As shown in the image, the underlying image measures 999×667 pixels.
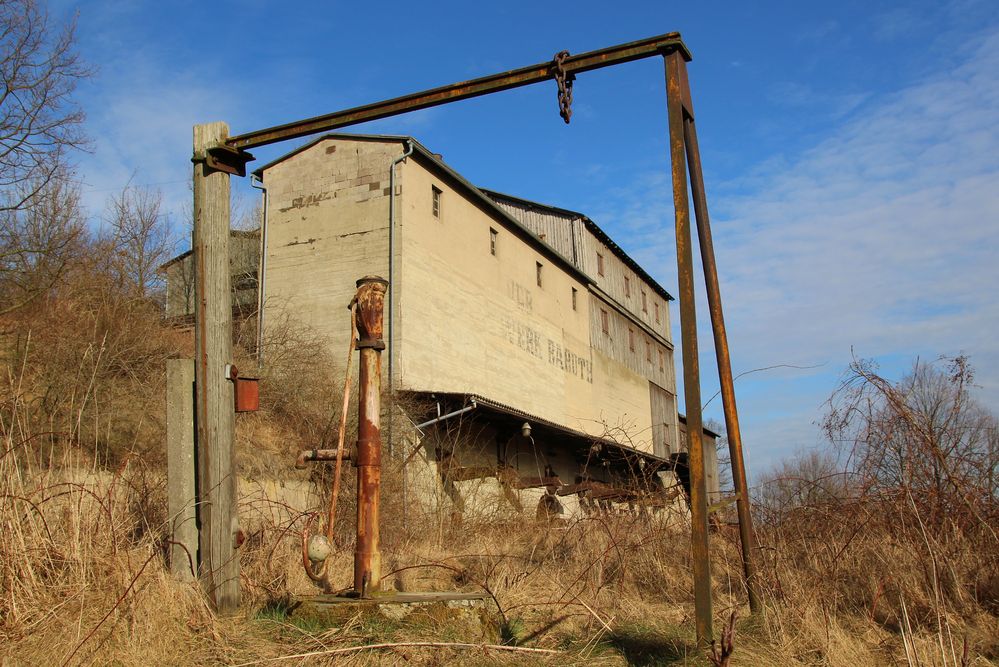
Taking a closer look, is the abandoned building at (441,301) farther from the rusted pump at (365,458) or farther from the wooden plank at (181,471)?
the rusted pump at (365,458)

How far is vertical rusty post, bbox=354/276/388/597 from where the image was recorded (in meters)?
5.60

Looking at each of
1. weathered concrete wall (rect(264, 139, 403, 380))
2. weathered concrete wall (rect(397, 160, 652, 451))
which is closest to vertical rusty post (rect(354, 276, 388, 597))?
weathered concrete wall (rect(397, 160, 652, 451))

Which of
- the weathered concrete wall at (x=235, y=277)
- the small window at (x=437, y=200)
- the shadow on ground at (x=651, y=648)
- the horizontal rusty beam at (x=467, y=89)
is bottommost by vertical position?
the shadow on ground at (x=651, y=648)

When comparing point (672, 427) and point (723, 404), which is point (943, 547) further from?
point (672, 427)

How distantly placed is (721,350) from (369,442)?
103 inches

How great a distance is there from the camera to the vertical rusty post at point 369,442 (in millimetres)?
5602

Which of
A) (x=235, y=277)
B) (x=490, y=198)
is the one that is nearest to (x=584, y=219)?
(x=490, y=198)

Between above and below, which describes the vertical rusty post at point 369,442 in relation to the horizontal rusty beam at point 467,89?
below

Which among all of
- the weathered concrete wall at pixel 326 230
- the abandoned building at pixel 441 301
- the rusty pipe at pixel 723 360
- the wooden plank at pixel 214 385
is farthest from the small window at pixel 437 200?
the rusty pipe at pixel 723 360

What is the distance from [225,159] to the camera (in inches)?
269

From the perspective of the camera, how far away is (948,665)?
455 centimetres

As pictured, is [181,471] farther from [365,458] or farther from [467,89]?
[467,89]

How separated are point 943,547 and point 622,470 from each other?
18.1 meters

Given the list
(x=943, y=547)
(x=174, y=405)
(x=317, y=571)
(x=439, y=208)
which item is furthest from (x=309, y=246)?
(x=943, y=547)
